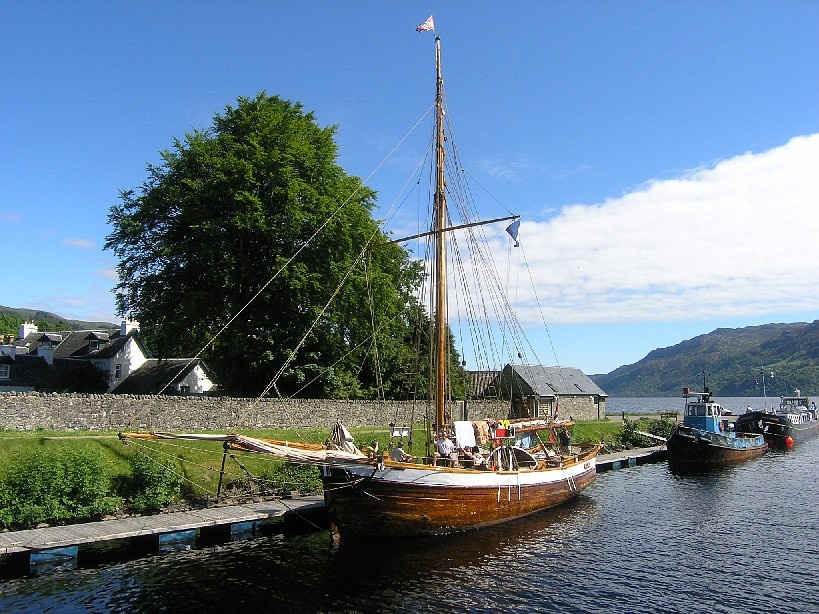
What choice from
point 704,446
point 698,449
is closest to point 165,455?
point 698,449

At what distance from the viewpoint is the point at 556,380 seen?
77188 mm

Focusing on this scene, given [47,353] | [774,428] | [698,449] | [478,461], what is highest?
[47,353]

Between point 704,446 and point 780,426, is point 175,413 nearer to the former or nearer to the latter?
point 704,446

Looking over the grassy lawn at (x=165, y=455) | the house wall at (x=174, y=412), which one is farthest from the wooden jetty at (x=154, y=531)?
the house wall at (x=174, y=412)

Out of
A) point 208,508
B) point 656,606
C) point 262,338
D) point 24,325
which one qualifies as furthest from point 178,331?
point 24,325

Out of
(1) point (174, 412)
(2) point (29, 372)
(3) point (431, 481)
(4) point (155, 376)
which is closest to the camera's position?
(3) point (431, 481)

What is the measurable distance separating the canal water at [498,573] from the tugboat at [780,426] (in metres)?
43.7

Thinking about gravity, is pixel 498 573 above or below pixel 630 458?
below

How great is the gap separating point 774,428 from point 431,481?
58218mm

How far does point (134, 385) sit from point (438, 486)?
3894 cm

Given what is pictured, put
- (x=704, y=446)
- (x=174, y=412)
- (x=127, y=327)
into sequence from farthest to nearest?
(x=127, y=327)
(x=704, y=446)
(x=174, y=412)

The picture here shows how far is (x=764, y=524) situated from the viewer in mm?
26312

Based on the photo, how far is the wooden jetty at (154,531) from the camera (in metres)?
18.8

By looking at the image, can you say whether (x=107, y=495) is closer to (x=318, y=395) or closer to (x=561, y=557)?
(x=561, y=557)
